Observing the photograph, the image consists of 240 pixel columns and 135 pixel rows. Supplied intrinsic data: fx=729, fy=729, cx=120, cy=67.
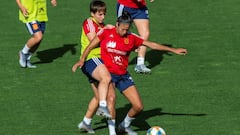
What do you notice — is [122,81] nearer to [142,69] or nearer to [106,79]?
[106,79]

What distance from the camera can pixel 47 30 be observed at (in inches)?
730

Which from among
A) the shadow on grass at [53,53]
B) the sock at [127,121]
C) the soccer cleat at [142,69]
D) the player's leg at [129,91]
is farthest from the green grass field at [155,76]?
the player's leg at [129,91]

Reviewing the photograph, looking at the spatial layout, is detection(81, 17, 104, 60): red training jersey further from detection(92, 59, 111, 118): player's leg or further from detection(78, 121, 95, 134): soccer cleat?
detection(78, 121, 95, 134): soccer cleat

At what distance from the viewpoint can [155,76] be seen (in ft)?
49.5

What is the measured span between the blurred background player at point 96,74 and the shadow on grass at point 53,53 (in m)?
4.54

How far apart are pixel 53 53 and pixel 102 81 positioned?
5792mm

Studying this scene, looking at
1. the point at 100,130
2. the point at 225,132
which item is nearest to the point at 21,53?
the point at 100,130

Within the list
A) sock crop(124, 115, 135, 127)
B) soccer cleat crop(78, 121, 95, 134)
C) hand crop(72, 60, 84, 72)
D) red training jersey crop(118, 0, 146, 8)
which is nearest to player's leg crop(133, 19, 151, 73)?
red training jersey crop(118, 0, 146, 8)

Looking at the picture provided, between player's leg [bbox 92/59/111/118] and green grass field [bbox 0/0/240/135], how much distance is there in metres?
0.99

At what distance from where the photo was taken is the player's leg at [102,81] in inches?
432

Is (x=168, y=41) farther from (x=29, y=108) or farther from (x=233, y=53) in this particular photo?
(x=29, y=108)

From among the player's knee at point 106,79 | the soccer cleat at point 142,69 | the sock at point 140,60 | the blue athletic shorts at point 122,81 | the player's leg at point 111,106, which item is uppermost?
the player's knee at point 106,79

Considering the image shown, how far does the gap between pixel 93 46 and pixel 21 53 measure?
4564mm

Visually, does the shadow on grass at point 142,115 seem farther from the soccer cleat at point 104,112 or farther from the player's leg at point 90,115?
the soccer cleat at point 104,112
